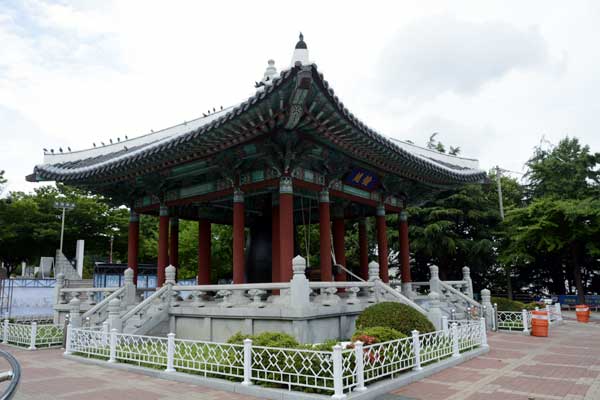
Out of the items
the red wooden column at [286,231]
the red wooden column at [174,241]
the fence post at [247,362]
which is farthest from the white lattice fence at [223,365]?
the red wooden column at [174,241]

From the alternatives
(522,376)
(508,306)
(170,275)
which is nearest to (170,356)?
(170,275)

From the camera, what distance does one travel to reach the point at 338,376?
7012 millimetres

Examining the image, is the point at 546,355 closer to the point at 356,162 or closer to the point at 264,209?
the point at 356,162

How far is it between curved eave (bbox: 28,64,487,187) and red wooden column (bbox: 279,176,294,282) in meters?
2.35

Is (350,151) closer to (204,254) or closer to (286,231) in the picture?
(286,231)

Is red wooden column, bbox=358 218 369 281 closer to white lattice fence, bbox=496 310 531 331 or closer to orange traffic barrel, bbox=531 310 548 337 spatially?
white lattice fence, bbox=496 310 531 331

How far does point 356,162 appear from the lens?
15.6m

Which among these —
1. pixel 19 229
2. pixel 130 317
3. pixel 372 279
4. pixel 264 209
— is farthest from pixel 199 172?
pixel 19 229

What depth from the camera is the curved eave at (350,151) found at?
10359mm

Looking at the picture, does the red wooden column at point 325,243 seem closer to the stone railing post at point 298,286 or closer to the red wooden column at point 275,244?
the red wooden column at point 275,244

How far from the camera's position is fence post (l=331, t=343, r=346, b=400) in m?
6.97

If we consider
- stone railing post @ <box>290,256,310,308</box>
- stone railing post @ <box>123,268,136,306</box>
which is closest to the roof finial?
stone railing post @ <box>290,256,310,308</box>

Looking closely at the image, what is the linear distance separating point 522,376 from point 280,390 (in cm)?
525

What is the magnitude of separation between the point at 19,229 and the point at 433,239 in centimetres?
3418
